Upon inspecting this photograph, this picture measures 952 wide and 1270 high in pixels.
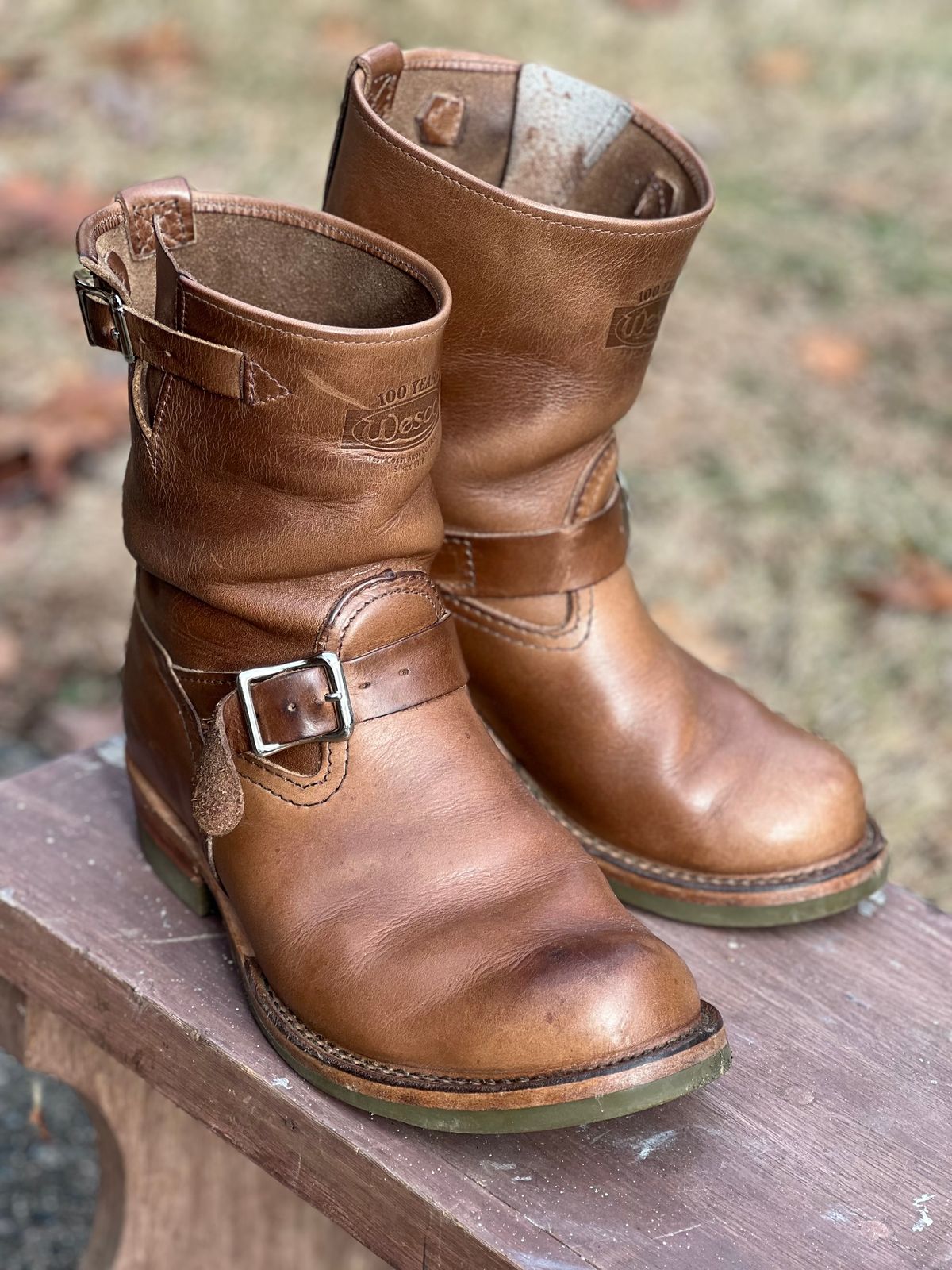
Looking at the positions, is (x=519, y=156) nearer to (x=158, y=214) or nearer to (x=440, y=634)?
(x=158, y=214)

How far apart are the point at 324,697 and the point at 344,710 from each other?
0.6 inches

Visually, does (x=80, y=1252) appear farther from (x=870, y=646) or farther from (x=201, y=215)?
(x=870, y=646)

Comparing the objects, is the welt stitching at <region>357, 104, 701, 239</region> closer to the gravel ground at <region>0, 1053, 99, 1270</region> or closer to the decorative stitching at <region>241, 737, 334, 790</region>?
the decorative stitching at <region>241, 737, 334, 790</region>

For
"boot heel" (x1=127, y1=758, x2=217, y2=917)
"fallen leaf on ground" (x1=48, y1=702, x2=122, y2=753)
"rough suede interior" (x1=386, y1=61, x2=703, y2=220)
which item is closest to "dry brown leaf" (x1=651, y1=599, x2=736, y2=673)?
"fallen leaf on ground" (x1=48, y1=702, x2=122, y2=753)

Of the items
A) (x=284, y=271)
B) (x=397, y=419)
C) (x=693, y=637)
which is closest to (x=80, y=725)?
(x=693, y=637)

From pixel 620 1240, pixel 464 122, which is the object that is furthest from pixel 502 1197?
pixel 464 122

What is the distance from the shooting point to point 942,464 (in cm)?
→ 266

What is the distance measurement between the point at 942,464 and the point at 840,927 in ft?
5.30

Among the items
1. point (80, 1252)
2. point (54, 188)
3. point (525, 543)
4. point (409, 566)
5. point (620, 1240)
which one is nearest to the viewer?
point (620, 1240)

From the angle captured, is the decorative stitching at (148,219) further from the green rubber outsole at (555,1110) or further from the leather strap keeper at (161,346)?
the green rubber outsole at (555,1110)

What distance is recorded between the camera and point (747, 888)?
1199 millimetres

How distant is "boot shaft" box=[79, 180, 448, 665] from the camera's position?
0.93 m

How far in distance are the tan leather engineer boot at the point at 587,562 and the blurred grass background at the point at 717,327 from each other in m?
0.76

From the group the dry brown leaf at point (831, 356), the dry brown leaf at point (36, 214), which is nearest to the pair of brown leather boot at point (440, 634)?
the dry brown leaf at point (831, 356)
